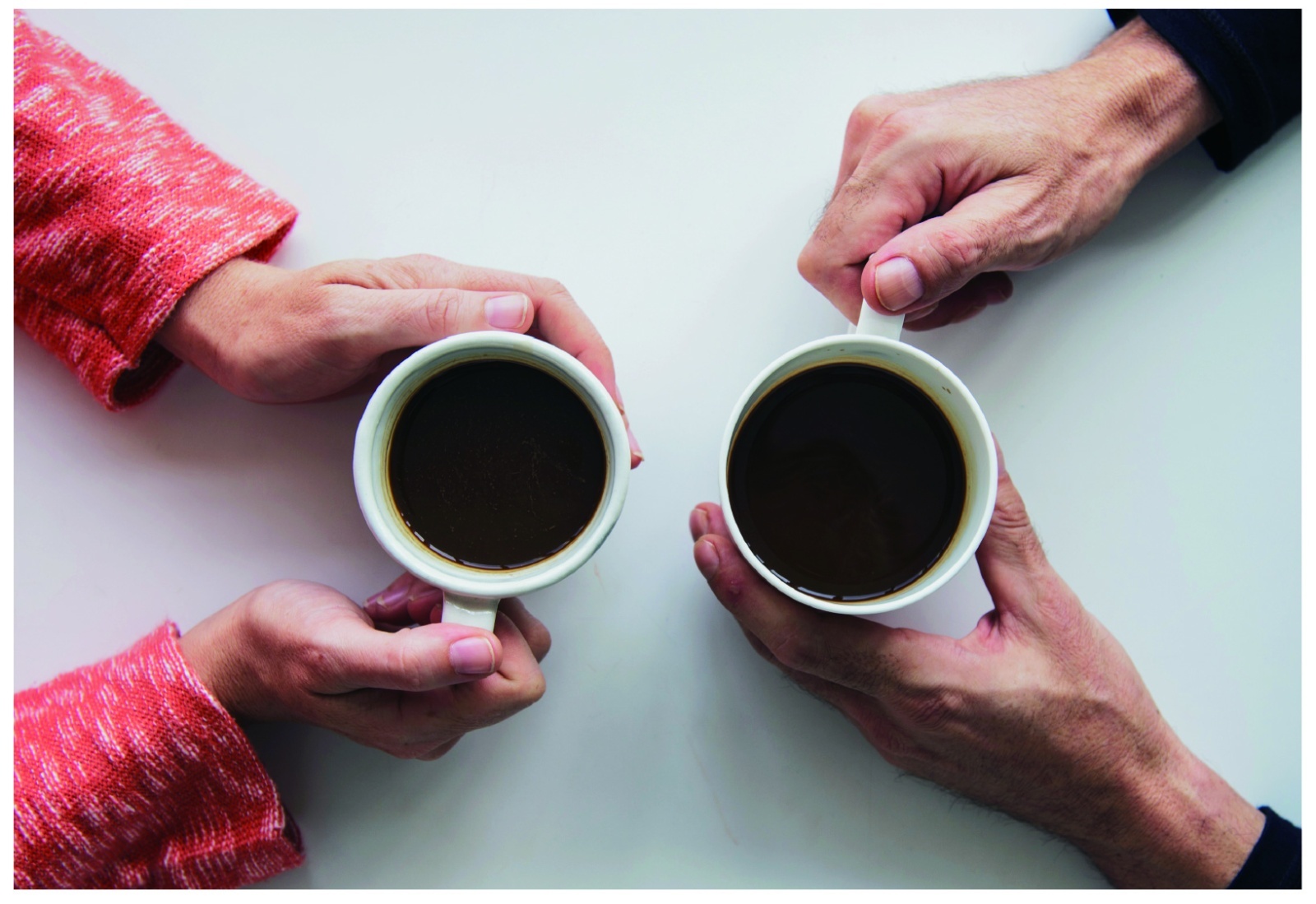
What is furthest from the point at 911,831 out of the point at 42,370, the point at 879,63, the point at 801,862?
the point at 42,370

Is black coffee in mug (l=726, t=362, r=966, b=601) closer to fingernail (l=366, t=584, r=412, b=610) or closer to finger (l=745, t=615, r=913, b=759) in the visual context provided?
finger (l=745, t=615, r=913, b=759)

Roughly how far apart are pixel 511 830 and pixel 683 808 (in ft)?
0.78

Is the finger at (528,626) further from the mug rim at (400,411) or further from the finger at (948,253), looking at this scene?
the finger at (948,253)

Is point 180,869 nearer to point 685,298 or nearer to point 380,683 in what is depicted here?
point 380,683

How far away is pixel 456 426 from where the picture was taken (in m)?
0.78

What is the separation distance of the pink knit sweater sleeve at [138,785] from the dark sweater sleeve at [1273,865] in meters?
1.23

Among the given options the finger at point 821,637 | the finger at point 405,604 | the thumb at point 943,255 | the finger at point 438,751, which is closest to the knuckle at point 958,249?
the thumb at point 943,255

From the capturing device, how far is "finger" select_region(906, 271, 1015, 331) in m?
0.98

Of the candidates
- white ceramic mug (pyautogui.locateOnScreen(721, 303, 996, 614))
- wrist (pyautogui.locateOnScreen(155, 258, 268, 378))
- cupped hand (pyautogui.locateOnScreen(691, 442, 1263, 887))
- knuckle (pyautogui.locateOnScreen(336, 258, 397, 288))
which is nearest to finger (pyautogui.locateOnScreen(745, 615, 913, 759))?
cupped hand (pyautogui.locateOnScreen(691, 442, 1263, 887))

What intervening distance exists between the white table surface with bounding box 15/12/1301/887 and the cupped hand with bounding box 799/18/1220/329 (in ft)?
0.29

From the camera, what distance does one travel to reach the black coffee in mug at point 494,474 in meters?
0.77

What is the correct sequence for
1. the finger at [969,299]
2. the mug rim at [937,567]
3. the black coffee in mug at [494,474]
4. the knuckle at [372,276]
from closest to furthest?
the mug rim at [937,567]
the black coffee in mug at [494,474]
the knuckle at [372,276]
the finger at [969,299]

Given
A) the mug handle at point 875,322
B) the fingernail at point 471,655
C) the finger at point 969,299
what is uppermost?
the mug handle at point 875,322

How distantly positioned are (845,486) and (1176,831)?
658mm
